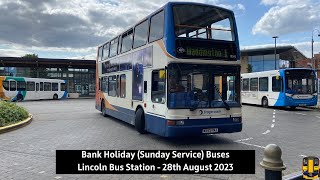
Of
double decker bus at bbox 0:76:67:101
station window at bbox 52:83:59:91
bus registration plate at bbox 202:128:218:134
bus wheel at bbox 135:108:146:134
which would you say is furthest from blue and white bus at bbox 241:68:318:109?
station window at bbox 52:83:59:91

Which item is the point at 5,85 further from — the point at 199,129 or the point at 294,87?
the point at 199,129

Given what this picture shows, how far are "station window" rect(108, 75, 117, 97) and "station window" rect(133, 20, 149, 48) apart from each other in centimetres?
327

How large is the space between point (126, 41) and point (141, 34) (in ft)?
6.68

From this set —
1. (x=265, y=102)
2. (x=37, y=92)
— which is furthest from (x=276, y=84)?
(x=37, y=92)

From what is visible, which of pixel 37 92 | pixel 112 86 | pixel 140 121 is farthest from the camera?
pixel 37 92

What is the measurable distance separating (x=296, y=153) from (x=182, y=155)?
3098mm

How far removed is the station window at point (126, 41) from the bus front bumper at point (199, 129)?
506 centimetres

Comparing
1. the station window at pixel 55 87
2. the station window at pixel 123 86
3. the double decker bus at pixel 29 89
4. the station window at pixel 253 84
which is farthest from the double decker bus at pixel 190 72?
the station window at pixel 55 87

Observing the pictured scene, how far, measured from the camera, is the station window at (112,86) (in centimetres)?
1494

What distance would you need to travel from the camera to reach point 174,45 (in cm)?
905

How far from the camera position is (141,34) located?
11.6 m

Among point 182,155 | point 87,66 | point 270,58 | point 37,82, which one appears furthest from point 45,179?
point 270,58

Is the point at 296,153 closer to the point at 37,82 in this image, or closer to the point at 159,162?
the point at 159,162

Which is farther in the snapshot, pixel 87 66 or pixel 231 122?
pixel 87 66
